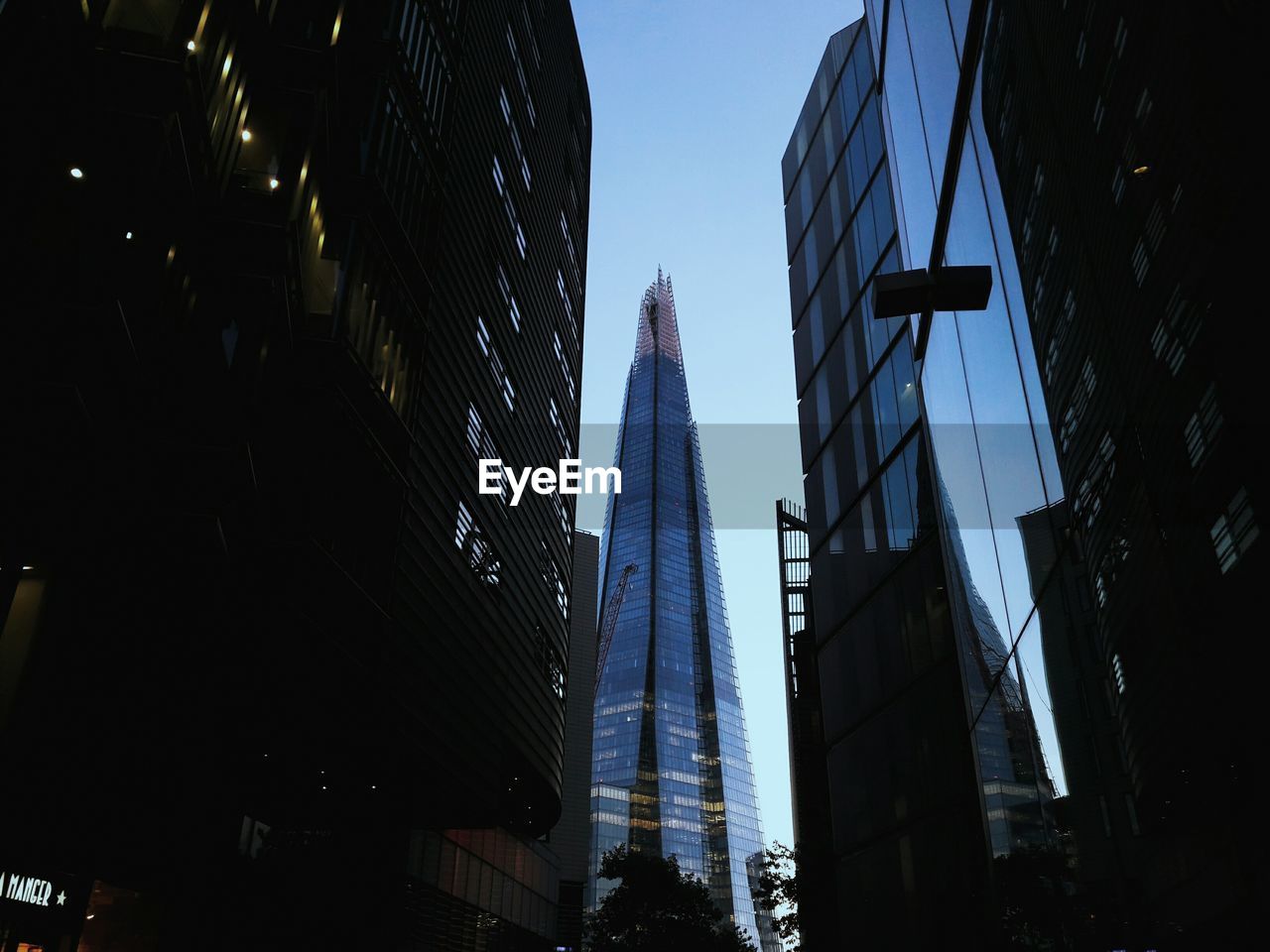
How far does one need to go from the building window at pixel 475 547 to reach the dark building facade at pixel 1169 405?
19.9m

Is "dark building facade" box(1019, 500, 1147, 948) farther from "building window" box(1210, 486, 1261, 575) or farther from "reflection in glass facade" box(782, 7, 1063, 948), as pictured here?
"building window" box(1210, 486, 1261, 575)

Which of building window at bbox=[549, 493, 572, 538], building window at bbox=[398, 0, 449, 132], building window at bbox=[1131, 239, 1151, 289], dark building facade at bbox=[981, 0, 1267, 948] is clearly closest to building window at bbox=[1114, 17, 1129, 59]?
dark building facade at bbox=[981, 0, 1267, 948]

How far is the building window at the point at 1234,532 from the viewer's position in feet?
16.9

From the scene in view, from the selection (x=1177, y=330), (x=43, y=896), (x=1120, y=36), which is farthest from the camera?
(x=43, y=896)

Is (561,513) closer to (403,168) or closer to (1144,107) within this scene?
(403,168)

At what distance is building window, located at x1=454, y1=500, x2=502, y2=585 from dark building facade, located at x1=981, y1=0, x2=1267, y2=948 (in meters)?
19.9

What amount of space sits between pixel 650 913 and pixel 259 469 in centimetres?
4247

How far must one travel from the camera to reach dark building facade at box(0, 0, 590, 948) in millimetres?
12000

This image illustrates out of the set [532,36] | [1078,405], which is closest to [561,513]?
[532,36]

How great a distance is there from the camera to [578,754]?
9369 cm

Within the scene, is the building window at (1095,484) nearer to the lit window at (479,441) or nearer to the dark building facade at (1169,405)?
the dark building facade at (1169,405)

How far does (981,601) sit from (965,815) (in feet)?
11.8

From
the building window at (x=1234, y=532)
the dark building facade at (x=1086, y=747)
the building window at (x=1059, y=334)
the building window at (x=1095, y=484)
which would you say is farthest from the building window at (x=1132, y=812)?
the building window at (x=1059, y=334)

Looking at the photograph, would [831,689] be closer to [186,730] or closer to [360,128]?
[186,730]
